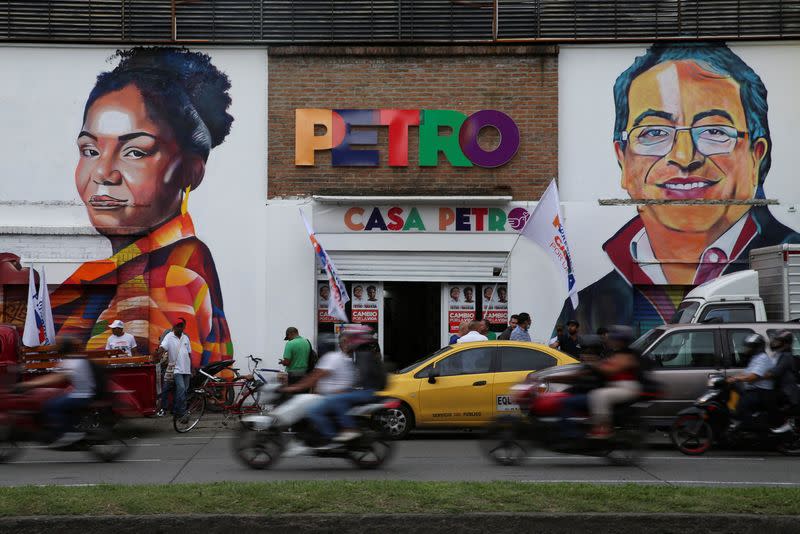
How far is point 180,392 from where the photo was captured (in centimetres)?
1733

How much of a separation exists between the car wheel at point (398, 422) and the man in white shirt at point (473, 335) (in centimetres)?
178

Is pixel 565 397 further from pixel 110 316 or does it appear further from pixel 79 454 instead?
pixel 110 316

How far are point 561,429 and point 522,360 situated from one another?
13.1ft

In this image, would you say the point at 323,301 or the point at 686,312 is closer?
the point at 686,312

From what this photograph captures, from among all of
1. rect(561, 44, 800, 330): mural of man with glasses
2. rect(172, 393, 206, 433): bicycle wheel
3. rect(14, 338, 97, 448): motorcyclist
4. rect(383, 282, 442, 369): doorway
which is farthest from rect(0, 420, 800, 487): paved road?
rect(561, 44, 800, 330): mural of man with glasses

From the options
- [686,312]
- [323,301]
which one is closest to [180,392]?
[323,301]

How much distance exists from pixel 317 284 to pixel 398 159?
9.96ft

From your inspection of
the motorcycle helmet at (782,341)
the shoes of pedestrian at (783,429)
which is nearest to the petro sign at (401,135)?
the motorcycle helmet at (782,341)

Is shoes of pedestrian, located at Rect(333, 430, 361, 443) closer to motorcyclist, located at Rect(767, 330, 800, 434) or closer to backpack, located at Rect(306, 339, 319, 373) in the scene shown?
motorcyclist, located at Rect(767, 330, 800, 434)

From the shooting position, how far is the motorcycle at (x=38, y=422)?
11852 mm

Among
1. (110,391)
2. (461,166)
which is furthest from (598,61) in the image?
(110,391)

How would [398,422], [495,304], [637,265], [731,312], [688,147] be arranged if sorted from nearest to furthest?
1. [398,422]
2. [731,312]
3. [637,265]
4. [688,147]
5. [495,304]

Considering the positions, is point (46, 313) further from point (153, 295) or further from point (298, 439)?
point (298, 439)

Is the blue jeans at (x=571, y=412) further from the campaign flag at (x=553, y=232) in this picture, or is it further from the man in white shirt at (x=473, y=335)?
the campaign flag at (x=553, y=232)
